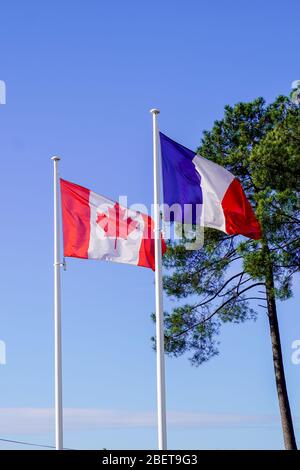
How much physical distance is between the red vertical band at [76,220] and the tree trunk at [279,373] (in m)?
9.50

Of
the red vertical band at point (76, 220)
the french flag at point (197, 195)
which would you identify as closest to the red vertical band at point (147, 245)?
the french flag at point (197, 195)

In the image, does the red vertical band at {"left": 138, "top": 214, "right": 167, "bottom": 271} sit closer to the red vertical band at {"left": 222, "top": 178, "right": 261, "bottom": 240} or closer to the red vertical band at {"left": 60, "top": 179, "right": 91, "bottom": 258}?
the red vertical band at {"left": 60, "top": 179, "right": 91, "bottom": 258}

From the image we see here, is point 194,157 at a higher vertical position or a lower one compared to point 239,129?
lower

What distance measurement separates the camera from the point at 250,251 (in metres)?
26.4

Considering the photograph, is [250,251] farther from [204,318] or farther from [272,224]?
[204,318]

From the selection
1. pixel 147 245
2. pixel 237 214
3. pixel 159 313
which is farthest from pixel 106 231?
pixel 237 214

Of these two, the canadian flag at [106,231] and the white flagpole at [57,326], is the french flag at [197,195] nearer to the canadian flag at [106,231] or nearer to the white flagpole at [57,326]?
the canadian flag at [106,231]

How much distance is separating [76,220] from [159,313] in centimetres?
327

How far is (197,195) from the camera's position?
1748cm
